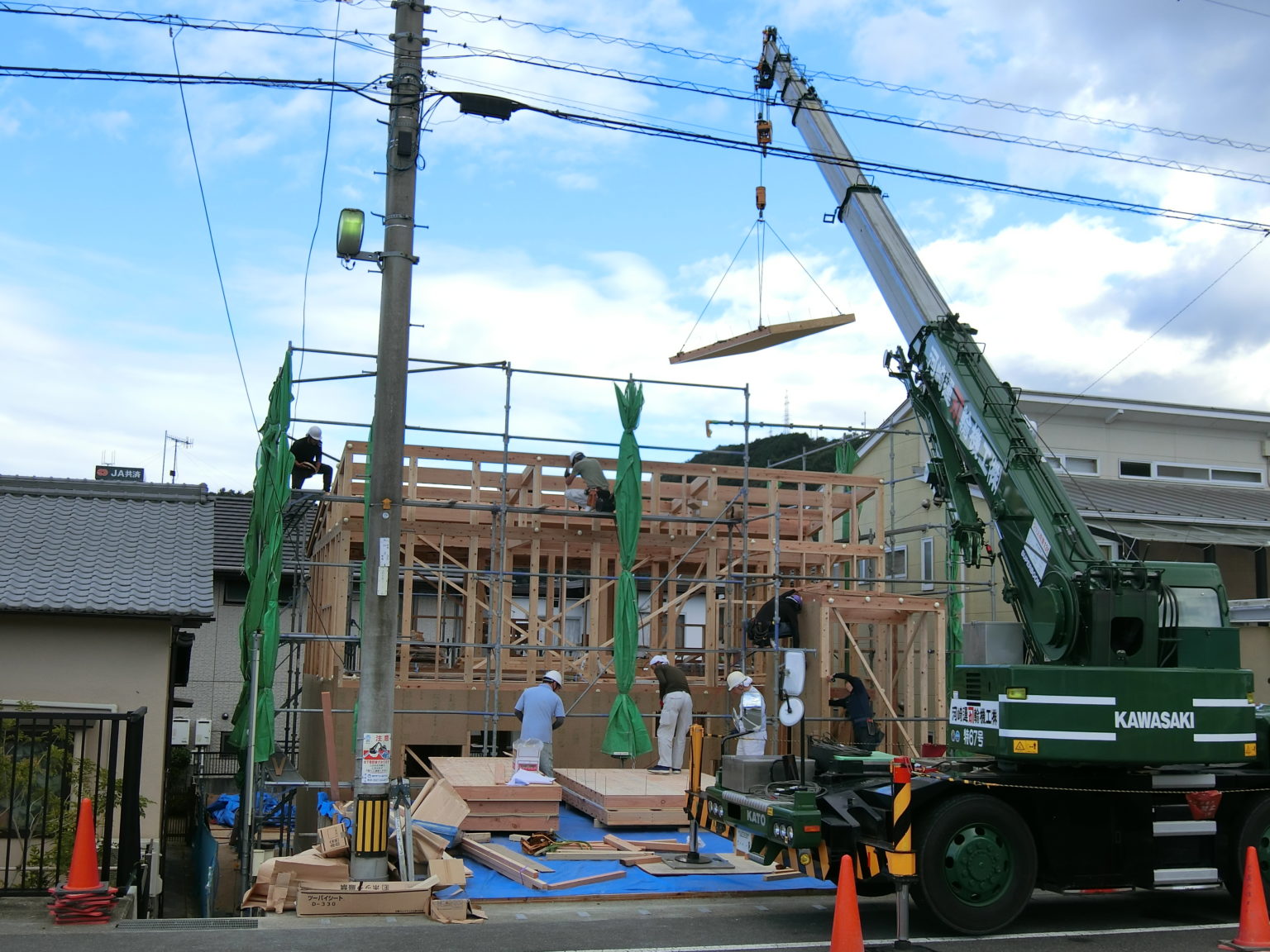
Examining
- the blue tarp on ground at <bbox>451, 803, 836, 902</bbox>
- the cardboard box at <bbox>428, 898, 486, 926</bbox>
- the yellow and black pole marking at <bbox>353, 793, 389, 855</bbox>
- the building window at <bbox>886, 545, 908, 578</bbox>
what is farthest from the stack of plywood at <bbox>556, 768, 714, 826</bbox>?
the building window at <bbox>886, 545, 908, 578</bbox>

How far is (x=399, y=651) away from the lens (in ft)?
64.8

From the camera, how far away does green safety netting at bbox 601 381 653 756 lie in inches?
591

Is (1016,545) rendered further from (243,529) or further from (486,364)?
(243,529)

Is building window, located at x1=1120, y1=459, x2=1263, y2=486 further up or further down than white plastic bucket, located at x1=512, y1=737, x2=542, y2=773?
further up

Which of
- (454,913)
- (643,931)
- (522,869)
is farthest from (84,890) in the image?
(643,931)

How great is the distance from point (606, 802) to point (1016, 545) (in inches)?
200

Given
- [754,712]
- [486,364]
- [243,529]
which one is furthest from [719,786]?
[243,529]

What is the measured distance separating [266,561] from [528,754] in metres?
4.47

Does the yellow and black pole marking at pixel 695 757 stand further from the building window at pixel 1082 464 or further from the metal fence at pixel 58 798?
the building window at pixel 1082 464

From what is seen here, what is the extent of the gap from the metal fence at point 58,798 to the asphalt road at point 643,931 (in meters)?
0.57

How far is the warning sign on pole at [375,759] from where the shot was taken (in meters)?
9.66

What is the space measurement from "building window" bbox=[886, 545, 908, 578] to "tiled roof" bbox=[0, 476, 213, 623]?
49.3 ft

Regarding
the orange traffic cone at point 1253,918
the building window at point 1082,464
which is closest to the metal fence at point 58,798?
the orange traffic cone at point 1253,918

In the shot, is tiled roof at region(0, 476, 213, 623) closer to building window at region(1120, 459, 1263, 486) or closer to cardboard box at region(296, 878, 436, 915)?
cardboard box at region(296, 878, 436, 915)
